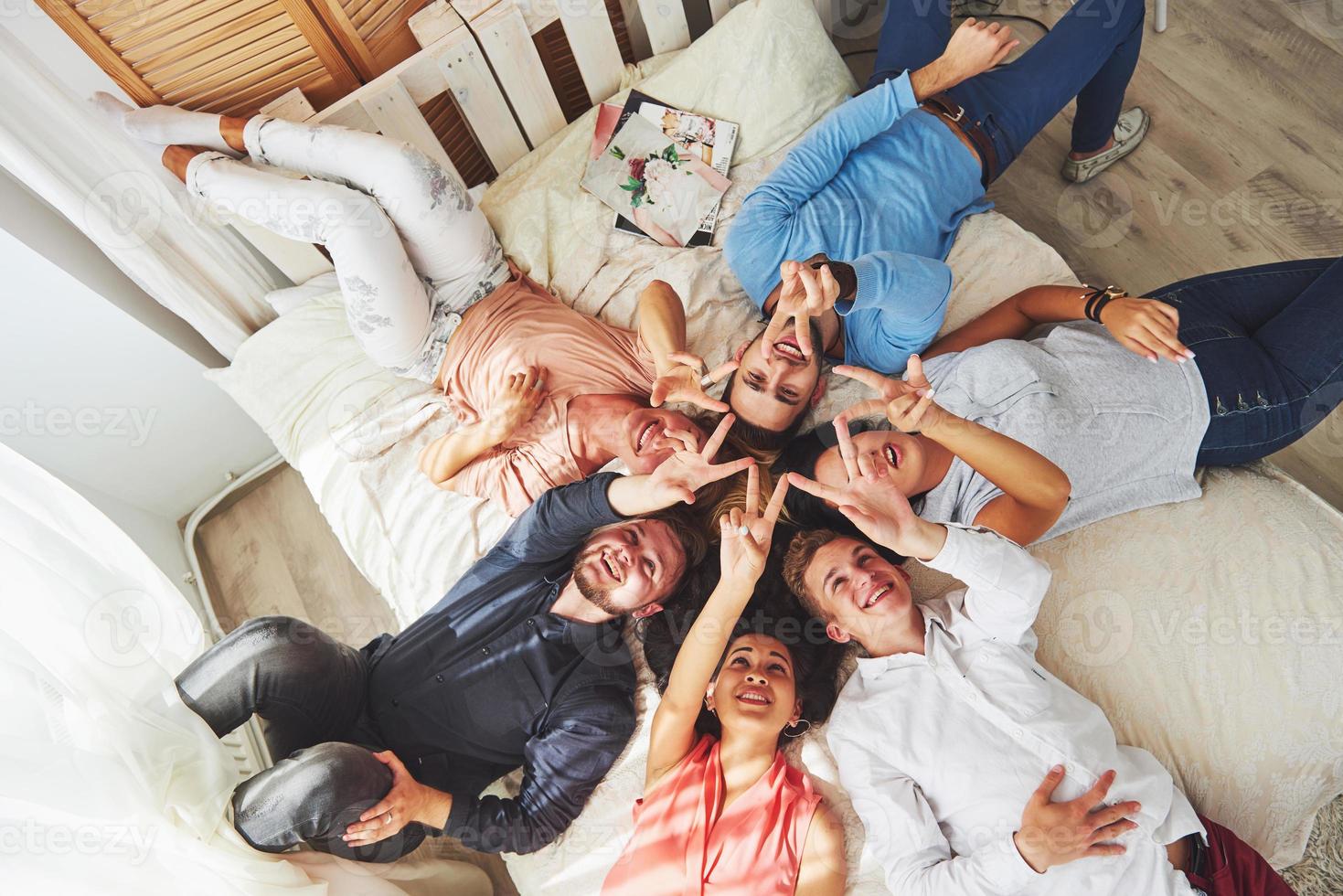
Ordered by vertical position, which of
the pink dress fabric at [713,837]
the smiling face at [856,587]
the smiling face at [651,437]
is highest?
the smiling face at [651,437]

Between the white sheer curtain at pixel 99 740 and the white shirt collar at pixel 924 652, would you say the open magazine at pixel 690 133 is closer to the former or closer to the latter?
the white shirt collar at pixel 924 652

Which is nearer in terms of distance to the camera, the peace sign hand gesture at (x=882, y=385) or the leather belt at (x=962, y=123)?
the peace sign hand gesture at (x=882, y=385)

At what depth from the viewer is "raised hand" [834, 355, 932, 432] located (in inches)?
44.7

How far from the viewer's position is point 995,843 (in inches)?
42.9

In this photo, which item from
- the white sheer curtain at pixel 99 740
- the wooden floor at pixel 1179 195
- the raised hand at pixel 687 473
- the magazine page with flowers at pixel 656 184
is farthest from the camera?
the wooden floor at pixel 1179 195

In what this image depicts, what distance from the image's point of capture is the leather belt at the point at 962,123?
1.57 m

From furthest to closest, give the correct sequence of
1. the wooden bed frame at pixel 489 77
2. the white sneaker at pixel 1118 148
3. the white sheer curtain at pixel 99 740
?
the white sneaker at pixel 1118 148
the wooden bed frame at pixel 489 77
the white sheer curtain at pixel 99 740

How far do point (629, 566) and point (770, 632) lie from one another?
0.27 metres

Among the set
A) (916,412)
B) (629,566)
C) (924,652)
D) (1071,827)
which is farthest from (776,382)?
(1071,827)

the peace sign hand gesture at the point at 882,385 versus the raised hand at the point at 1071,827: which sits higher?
the peace sign hand gesture at the point at 882,385

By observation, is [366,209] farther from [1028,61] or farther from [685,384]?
[1028,61]

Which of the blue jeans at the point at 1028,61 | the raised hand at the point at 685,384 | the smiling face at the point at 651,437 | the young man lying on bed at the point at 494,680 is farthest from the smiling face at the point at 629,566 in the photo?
the blue jeans at the point at 1028,61

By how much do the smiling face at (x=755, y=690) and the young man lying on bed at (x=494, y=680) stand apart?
0.16 metres

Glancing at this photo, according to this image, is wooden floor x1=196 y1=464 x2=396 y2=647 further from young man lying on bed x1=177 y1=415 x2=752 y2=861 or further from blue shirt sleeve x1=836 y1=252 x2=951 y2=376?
blue shirt sleeve x1=836 y1=252 x2=951 y2=376
